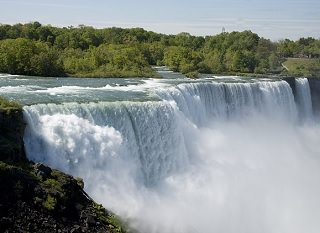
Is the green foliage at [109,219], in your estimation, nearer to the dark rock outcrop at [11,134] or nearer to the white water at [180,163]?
the white water at [180,163]

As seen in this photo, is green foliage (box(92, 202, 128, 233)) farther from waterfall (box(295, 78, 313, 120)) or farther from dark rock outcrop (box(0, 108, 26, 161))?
waterfall (box(295, 78, 313, 120))

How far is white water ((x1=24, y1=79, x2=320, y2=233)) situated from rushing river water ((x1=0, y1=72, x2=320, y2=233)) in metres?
0.04

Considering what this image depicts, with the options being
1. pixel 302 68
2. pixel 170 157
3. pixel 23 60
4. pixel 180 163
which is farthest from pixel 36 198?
pixel 302 68

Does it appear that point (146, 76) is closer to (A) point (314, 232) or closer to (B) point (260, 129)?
(B) point (260, 129)

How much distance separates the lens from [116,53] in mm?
37438

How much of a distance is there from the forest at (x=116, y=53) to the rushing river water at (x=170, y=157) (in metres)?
5.34

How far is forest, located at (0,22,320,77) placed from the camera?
30.6 metres

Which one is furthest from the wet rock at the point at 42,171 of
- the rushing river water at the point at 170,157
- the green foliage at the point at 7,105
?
the green foliage at the point at 7,105

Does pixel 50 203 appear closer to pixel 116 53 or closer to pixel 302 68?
pixel 116 53

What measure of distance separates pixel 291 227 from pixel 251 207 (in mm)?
1569

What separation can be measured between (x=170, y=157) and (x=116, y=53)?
18775mm

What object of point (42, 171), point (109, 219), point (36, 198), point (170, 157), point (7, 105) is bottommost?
point (109, 219)

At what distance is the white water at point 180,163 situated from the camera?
54.6ft

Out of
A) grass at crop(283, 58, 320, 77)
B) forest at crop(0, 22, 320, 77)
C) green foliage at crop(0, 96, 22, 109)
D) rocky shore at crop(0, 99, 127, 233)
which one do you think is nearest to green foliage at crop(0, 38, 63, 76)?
forest at crop(0, 22, 320, 77)
